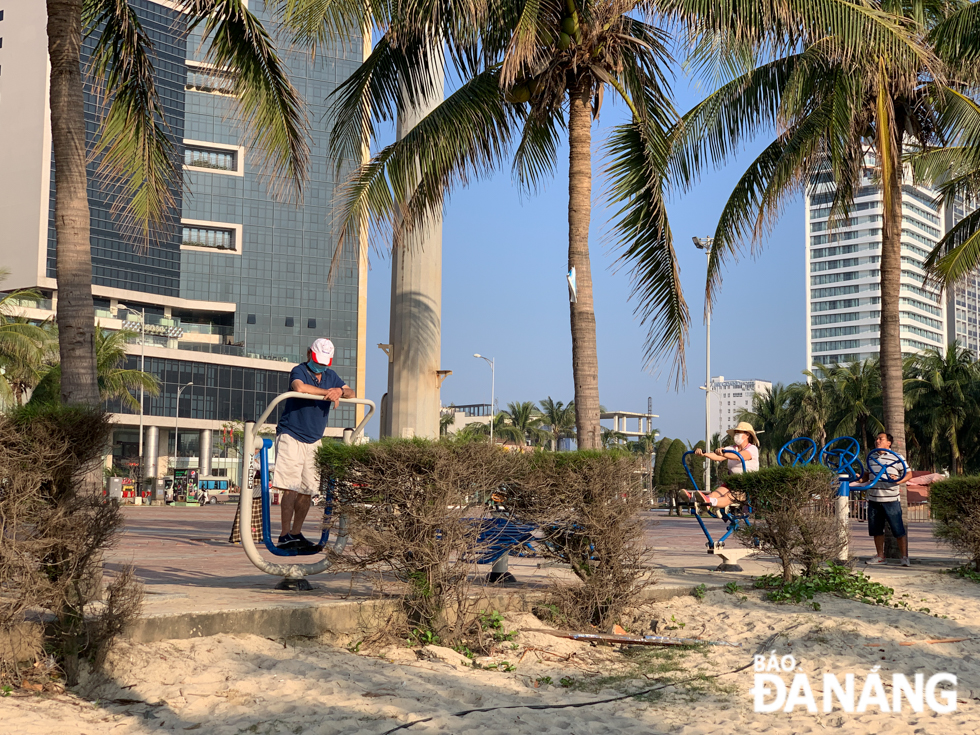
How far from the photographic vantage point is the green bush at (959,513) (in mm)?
9781

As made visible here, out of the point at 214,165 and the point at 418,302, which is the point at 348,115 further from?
the point at 214,165

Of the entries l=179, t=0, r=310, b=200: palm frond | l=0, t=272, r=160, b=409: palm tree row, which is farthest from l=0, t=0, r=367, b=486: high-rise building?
l=179, t=0, r=310, b=200: palm frond

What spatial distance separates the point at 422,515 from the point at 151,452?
78.2 m

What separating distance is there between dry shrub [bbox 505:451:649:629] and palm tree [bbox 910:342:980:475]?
168 ft

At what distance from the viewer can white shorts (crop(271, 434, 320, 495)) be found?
267 inches

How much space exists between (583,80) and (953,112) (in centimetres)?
566

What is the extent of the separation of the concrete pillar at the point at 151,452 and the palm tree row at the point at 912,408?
164ft

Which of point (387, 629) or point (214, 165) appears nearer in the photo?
point (387, 629)

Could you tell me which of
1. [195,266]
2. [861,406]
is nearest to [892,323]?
[861,406]

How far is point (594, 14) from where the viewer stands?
9633 millimetres

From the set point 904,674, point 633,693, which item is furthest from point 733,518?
point 633,693

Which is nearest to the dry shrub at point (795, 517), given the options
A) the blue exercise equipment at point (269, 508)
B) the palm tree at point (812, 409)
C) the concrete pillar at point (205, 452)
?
the blue exercise equipment at point (269, 508)

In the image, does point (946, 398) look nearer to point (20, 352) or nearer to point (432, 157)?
point (20, 352)

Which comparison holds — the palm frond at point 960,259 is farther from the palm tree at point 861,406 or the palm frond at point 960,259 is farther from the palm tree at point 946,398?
the palm tree at point 861,406
